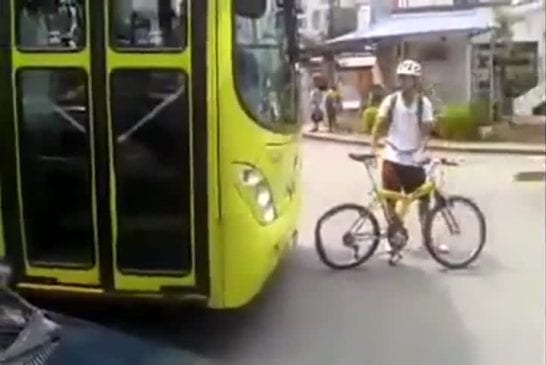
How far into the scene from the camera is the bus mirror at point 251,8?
2.70 meters

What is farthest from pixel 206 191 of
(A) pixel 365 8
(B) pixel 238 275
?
(A) pixel 365 8

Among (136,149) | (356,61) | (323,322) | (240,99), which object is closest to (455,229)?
(323,322)

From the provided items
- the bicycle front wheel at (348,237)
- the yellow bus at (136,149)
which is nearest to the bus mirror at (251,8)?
the yellow bus at (136,149)

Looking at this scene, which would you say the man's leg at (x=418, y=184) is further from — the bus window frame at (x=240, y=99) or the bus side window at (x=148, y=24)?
the bus side window at (x=148, y=24)

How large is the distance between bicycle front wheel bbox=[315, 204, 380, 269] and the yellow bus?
536 millimetres

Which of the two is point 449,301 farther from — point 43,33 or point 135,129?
point 43,33

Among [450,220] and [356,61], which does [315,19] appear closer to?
[356,61]

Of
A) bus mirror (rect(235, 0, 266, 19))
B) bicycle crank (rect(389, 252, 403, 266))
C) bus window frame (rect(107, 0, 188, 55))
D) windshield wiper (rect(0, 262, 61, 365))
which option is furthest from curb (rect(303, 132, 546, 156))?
windshield wiper (rect(0, 262, 61, 365))

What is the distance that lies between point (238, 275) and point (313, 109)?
0.69 meters

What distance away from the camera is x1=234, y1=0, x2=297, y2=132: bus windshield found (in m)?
2.76

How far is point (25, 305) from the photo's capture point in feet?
6.77

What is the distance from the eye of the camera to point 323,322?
123 inches

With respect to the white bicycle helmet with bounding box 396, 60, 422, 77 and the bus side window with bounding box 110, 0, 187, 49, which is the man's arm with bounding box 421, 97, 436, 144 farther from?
the bus side window with bounding box 110, 0, 187, 49

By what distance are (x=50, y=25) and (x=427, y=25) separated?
1.05 meters
